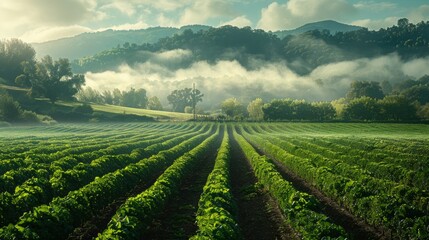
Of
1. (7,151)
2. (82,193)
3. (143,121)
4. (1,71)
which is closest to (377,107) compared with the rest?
(143,121)

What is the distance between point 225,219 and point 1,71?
681 ft

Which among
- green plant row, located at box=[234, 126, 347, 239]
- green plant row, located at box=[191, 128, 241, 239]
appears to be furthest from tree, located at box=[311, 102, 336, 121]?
green plant row, located at box=[191, 128, 241, 239]

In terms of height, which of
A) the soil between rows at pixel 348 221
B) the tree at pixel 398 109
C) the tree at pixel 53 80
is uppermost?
the tree at pixel 53 80

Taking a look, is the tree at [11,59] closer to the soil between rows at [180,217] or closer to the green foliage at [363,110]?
the green foliage at [363,110]

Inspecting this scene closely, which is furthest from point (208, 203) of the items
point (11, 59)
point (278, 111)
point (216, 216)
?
point (11, 59)

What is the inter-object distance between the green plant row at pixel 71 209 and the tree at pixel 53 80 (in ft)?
477

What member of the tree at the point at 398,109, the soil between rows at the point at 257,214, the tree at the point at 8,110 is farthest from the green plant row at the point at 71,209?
the tree at the point at 398,109

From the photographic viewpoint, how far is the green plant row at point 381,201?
1570cm

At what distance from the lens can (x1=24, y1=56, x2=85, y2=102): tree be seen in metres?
158

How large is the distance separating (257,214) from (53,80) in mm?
159887

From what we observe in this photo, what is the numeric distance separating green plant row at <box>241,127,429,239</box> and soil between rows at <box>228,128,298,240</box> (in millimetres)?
3726

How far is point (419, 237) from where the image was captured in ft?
48.0

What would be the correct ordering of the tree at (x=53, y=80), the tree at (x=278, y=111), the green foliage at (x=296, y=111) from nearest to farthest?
the green foliage at (x=296, y=111) → the tree at (x=278, y=111) → the tree at (x=53, y=80)

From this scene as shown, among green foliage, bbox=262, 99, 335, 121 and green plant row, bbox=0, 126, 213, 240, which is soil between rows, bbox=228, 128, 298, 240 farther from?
green foliage, bbox=262, 99, 335, 121
